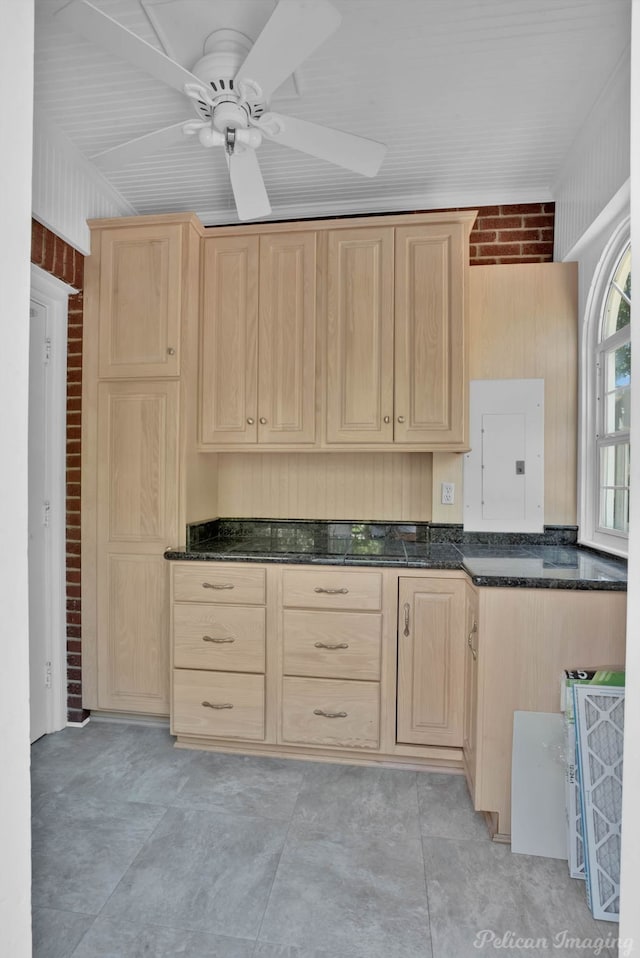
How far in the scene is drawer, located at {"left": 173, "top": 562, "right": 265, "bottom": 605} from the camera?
7.48 feet

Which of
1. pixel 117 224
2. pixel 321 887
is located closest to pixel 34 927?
pixel 321 887

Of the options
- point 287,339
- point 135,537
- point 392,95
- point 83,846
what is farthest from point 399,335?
point 83,846

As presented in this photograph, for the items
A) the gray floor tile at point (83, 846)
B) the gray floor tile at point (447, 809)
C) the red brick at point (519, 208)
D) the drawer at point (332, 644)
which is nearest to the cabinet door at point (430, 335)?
the red brick at point (519, 208)

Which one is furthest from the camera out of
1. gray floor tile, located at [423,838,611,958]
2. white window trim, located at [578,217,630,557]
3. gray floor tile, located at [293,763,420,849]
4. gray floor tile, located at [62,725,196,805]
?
white window trim, located at [578,217,630,557]

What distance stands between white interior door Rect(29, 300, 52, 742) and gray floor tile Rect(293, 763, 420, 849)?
1.39 metres

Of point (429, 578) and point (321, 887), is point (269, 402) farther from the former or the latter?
point (321, 887)

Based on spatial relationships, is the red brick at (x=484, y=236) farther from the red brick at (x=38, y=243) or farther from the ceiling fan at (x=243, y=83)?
the red brick at (x=38, y=243)

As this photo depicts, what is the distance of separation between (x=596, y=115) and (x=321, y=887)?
10.00 feet

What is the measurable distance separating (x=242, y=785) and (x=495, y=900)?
1023 mm

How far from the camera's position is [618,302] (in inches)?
89.5

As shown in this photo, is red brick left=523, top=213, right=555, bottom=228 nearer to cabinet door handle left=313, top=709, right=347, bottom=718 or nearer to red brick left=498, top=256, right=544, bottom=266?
red brick left=498, top=256, right=544, bottom=266

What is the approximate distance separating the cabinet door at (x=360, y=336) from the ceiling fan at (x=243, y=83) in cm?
61

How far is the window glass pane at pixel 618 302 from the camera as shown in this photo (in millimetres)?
2186

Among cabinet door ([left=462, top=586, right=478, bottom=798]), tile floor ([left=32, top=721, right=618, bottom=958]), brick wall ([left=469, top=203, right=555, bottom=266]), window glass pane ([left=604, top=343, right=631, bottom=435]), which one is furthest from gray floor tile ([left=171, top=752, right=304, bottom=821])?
brick wall ([left=469, top=203, right=555, bottom=266])
